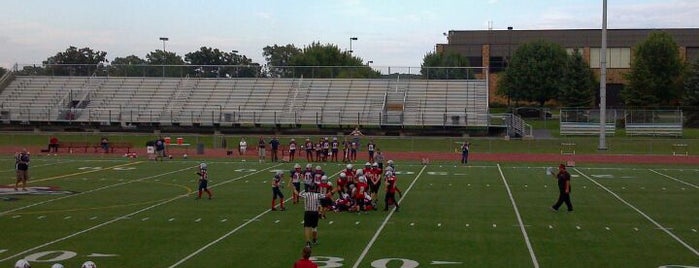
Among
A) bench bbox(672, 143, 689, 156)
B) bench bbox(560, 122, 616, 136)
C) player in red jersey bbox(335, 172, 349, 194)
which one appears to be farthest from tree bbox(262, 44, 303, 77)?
player in red jersey bbox(335, 172, 349, 194)

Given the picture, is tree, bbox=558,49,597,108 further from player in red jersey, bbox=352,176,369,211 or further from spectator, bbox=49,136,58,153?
player in red jersey, bbox=352,176,369,211

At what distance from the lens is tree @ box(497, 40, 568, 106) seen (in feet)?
245

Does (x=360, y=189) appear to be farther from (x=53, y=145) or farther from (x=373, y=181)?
(x=53, y=145)

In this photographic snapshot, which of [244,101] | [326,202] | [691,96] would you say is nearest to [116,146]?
[244,101]

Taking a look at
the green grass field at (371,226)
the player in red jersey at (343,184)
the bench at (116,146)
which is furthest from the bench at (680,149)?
the player in red jersey at (343,184)

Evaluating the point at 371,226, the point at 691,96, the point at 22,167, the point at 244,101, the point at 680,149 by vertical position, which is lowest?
the point at 371,226

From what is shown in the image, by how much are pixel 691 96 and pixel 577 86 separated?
9.20 metres

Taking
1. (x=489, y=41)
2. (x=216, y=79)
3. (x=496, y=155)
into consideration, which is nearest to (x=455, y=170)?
(x=496, y=155)

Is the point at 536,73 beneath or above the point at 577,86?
above

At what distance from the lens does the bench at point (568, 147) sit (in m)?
49.4

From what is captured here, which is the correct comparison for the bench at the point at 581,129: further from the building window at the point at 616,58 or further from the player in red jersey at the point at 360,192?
the player in red jersey at the point at 360,192

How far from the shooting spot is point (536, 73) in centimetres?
7481

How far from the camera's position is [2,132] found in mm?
61062

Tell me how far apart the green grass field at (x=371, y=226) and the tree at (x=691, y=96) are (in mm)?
38183
